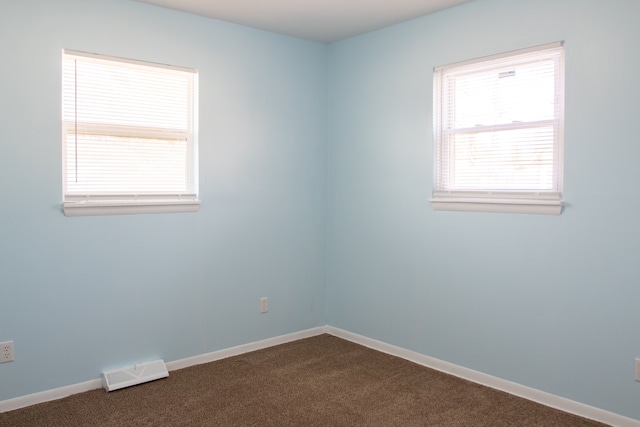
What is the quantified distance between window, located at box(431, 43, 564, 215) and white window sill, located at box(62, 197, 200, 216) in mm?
1776

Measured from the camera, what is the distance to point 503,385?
338 cm

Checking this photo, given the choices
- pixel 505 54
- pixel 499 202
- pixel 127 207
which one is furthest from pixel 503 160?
pixel 127 207

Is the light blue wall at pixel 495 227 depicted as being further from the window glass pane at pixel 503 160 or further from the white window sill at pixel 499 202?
the window glass pane at pixel 503 160

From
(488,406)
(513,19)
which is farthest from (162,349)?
(513,19)

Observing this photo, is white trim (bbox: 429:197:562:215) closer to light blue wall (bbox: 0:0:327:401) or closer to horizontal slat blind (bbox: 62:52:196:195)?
light blue wall (bbox: 0:0:327:401)

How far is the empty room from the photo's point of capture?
2.98 meters

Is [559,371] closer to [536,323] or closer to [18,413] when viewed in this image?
[536,323]

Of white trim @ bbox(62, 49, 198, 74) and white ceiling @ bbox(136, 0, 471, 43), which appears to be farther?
white ceiling @ bbox(136, 0, 471, 43)

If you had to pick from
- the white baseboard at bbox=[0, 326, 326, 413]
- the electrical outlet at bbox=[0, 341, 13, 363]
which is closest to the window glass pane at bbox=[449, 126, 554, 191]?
the white baseboard at bbox=[0, 326, 326, 413]

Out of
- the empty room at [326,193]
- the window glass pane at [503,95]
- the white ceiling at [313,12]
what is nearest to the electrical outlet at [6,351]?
the empty room at [326,193]

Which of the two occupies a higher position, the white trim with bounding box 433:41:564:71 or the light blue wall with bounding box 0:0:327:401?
the white trim with bounding box 433:41:564:71

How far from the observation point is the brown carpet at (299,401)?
9.68 feet

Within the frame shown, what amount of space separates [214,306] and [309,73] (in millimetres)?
2053

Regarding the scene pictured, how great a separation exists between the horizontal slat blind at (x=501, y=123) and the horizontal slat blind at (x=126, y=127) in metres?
1.82
